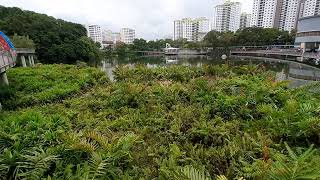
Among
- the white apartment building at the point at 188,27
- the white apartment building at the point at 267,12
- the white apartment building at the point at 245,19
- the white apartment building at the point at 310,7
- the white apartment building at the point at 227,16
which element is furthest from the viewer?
the white apartment building at the point at 188,27

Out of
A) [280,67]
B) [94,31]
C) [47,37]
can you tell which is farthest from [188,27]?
[280,67]

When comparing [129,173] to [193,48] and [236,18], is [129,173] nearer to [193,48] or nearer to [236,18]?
[193,48]

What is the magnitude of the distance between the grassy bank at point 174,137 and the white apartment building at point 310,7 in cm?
8932

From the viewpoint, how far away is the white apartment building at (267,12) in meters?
92.8

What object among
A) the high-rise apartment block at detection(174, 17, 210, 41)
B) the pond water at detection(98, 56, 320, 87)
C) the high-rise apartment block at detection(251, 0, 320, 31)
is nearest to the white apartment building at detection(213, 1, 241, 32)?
the high-rise apartment block at detection(251, 0, 320, 31)

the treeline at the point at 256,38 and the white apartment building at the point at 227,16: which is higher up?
the white apartment building at the point at 227,16

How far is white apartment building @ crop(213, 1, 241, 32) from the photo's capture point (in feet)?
357

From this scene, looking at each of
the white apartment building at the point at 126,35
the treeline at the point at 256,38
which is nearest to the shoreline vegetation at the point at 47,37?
the treeline at the point at 256,38

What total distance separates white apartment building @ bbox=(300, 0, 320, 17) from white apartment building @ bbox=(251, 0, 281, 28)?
8297 mm

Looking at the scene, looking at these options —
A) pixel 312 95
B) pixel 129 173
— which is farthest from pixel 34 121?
pixel 312 95

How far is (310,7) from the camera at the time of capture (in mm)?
84750

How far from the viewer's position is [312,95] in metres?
8.08

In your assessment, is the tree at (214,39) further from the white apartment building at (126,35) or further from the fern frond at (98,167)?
the white apartment building at (126,35)

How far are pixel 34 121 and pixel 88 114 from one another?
5.93ft
